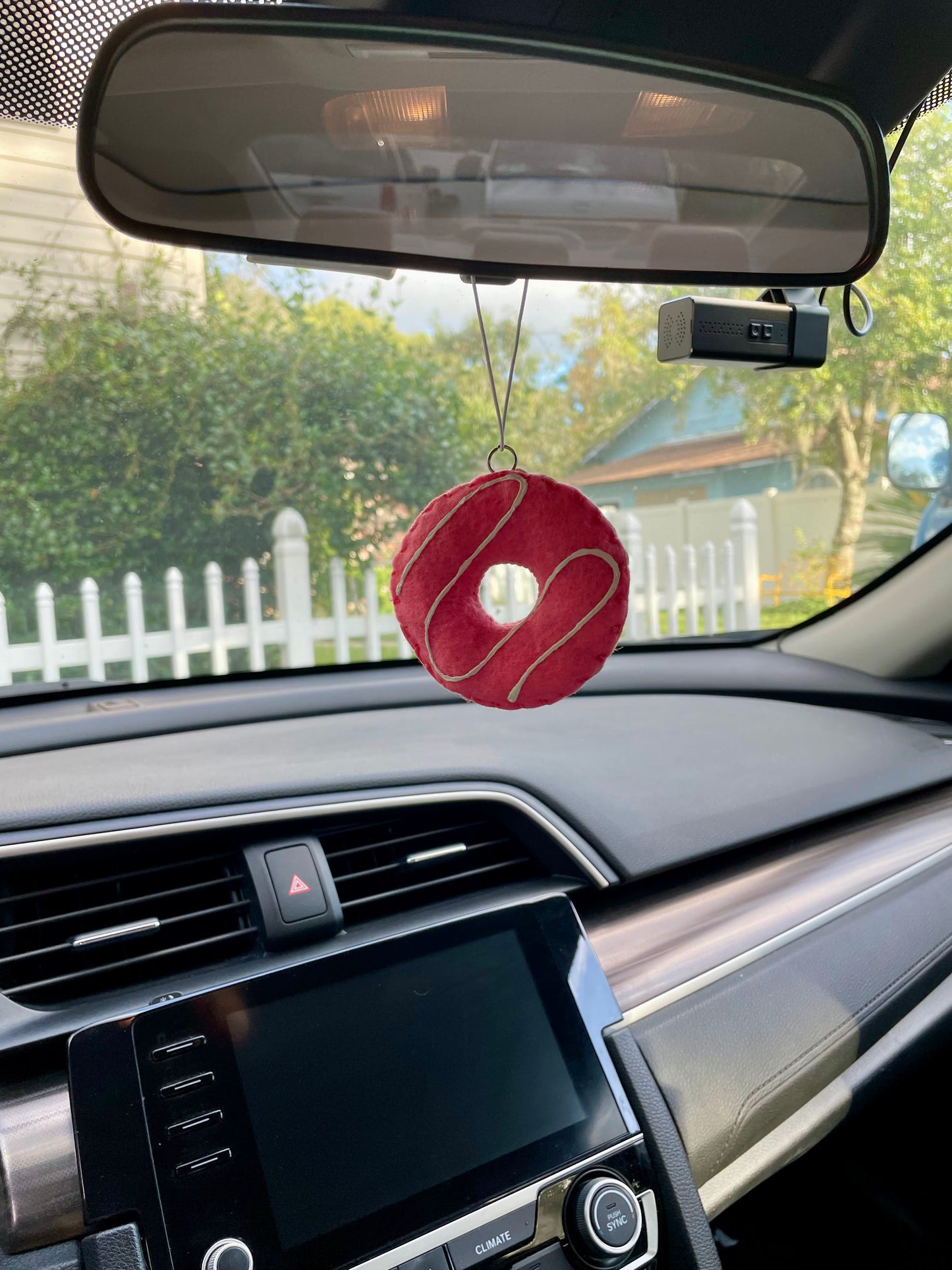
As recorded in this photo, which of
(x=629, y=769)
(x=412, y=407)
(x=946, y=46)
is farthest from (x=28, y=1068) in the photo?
(x=412, y=407)

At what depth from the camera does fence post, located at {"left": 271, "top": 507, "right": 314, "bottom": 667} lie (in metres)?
3.50

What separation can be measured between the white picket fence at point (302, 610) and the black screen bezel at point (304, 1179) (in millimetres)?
1228

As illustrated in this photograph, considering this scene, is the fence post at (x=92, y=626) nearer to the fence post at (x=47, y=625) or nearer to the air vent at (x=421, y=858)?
the fence post at (x=47, y=625)

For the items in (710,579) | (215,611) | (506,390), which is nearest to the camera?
(506,390)

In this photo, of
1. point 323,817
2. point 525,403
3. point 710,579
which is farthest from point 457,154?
point 710,579

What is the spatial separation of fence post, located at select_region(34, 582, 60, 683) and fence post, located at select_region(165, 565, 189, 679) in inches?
17.5

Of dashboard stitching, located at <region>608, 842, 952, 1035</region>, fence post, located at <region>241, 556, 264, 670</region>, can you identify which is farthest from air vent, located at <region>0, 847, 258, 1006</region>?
fence post, located at <region>241, 556, 264, 670</region>

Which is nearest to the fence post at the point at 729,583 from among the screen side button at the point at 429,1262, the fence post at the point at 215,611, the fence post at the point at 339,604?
the fence post at the point at 339,604

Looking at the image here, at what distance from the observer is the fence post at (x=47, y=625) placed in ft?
8.69

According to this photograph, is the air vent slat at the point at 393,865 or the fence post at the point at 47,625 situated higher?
the fence post at the point at 47,625

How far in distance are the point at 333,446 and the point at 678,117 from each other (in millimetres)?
2669

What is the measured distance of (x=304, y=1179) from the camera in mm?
1175

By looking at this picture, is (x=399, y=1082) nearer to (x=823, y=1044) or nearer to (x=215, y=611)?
(x=823, y=1044)

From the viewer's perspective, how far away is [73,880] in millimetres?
1389
